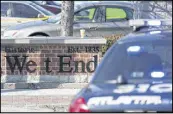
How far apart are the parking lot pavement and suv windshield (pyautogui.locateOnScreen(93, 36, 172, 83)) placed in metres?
3.82

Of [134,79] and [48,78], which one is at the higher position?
[134,79]

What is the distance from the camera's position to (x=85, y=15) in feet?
51.3

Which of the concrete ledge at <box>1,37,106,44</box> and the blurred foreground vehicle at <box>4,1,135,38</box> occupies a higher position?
the blurred foreground vehicle at <box>4,1,135,38</box>

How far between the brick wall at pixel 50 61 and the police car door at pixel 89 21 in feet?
11.2

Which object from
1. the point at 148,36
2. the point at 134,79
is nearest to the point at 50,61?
the point at 148,36

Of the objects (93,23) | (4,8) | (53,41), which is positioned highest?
(4,8)

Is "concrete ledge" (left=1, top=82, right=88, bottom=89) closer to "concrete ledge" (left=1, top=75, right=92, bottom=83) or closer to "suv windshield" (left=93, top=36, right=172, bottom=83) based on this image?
"concrete ledge" (left=1, top=75, right=92, bottom=83)

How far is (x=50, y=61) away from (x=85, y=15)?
4.99 metres

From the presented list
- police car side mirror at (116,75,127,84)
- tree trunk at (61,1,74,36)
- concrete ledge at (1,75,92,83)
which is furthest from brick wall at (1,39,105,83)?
police car side mirror at (116,75,127,84)

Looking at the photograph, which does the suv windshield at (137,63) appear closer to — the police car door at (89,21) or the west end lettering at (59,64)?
the west end lettering at (59,64)

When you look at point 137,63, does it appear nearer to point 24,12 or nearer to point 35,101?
point 35,101

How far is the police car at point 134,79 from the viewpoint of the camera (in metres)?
4.64

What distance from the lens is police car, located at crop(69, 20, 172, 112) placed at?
464 cm

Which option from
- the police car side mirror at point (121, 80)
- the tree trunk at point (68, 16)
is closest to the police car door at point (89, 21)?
the tree trunk at point (68, 16)
